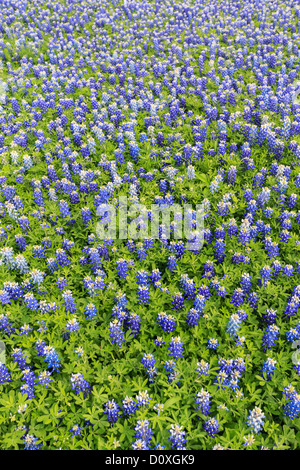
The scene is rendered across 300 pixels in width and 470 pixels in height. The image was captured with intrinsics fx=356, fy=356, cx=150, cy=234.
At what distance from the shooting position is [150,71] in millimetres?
9531

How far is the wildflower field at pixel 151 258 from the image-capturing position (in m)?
3.47

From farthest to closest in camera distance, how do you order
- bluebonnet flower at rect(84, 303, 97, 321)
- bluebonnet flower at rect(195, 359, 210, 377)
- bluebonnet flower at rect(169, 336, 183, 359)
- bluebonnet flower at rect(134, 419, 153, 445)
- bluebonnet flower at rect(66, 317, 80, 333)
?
bluebonnet flower at rect(84, 303, 97, 321), bluebonnet flower at rect(66, 317, 80, 333), bluebonnet flower at rect(169, 336, 183, 359), bluebonnet flower at rect(195, 359, 210, 377), bluebonnet flower at rect(134, 419, 153, 445)

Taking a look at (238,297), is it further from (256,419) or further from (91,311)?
(91,311)

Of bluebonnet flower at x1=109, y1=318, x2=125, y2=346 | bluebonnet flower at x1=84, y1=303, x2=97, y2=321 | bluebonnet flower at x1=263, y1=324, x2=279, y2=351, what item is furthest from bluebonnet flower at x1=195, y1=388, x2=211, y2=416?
bluebonnet flower at x1=84, y1=303, x2=97, y2=321

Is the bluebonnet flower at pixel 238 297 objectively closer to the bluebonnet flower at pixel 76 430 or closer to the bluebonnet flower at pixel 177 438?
the bluebonnet flower at pixel 177 438

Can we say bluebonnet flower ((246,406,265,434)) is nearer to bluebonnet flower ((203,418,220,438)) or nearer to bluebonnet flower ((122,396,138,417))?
bluebonnet flower ((203,418,220,438))

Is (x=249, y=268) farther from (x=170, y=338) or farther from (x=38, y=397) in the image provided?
(x=38, y=397)

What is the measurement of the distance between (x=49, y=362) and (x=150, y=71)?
8217 millimetres

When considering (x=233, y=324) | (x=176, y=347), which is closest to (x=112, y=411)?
(x=176, y=347)
